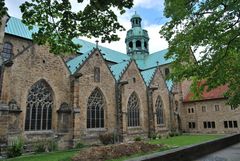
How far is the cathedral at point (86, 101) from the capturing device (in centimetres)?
1758

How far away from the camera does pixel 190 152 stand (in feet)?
31.1

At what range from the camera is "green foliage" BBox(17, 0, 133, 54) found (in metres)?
5.53

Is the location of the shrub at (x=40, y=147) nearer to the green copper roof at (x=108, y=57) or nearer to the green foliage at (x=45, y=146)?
the green foliage at (x=45, y=146)

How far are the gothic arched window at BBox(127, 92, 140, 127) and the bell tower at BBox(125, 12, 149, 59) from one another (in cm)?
1837

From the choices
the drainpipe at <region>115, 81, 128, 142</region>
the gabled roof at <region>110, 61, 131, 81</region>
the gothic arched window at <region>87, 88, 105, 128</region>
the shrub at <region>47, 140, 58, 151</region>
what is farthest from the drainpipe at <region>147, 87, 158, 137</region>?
the shrub at <region>47, 140, 58, 151</region>

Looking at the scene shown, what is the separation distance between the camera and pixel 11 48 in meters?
25.1

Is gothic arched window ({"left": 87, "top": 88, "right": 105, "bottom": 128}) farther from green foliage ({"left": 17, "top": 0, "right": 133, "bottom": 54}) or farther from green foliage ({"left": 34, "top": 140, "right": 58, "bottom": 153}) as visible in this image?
green foliage ({"left": 17, "top": 0, "right": 133, "bottom": 54})

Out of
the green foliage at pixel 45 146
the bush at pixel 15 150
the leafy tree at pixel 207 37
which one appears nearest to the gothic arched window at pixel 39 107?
the green foliage at pixel 45 146

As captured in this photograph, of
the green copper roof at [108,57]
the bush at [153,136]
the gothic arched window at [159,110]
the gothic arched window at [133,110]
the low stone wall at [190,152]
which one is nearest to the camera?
the low stone wall at [190,152]

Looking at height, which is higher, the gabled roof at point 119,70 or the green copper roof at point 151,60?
the green copper roof at point 151,60

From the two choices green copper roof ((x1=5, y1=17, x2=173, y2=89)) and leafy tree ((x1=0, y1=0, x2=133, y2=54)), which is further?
green copper roof ((x1=5, y1=17, x2=173, y2=89))

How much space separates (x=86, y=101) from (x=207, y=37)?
50.0 ft

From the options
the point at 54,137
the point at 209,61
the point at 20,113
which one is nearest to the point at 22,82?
the point at 20,113

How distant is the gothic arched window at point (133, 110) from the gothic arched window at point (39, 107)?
1045 centimetres
